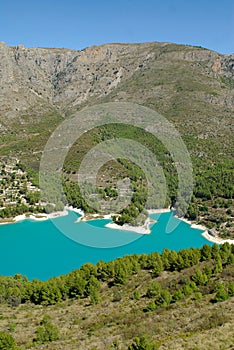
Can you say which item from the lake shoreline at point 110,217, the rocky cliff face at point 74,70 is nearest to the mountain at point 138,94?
the rocky cliff face at point 74,70

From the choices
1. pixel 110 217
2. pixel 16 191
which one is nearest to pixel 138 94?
pixel 16 191

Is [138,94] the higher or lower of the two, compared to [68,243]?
higher

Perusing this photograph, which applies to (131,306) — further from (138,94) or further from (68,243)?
(138,94)

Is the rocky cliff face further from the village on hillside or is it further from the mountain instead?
the village on hillside

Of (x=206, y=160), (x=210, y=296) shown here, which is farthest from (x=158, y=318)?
(x=206, y=160)

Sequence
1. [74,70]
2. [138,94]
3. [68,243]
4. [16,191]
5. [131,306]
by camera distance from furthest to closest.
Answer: [74,70]
[138,94]
[16,191]
[68,243]
[131,306]

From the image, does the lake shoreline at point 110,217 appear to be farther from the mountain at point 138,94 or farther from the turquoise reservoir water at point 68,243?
the mountain at point 138,94
